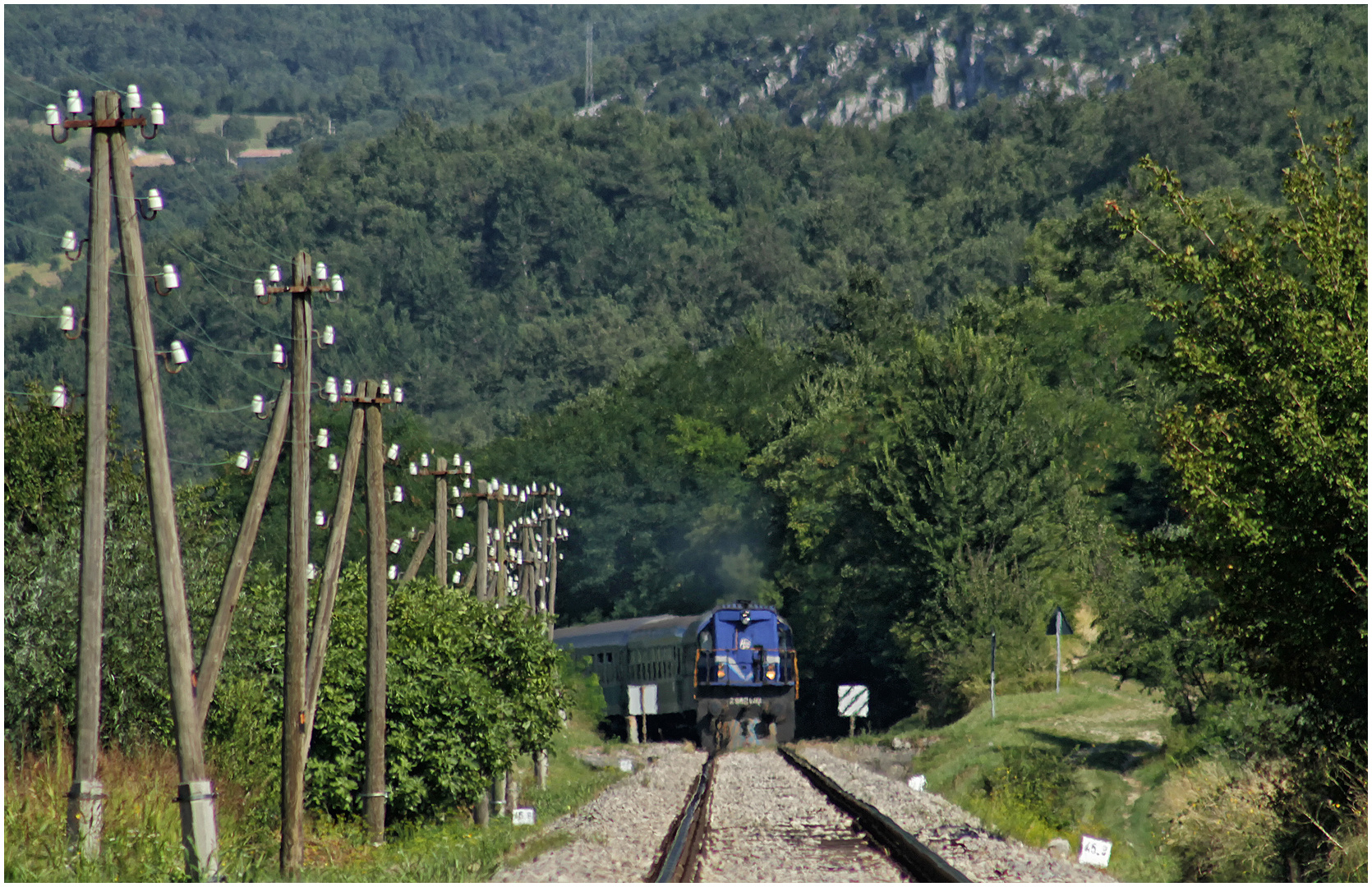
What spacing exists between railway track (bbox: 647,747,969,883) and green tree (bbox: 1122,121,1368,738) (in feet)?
14.9

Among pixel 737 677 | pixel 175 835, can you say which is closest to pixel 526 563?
A: pixel 737 677

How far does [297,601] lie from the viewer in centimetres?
2142

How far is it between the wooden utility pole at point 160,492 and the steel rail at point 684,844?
502 cm

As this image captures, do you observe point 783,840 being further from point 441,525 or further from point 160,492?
point 441,525

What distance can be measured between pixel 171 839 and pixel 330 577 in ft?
23.8

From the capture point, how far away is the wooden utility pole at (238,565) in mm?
19359

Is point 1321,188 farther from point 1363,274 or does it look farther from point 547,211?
point 547,211

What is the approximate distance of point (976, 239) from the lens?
172875mm

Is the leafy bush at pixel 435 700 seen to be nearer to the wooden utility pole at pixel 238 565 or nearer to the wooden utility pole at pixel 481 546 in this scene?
the wooden utility pole at pixel 238 565

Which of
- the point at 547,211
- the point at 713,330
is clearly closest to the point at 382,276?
the point at 547,211

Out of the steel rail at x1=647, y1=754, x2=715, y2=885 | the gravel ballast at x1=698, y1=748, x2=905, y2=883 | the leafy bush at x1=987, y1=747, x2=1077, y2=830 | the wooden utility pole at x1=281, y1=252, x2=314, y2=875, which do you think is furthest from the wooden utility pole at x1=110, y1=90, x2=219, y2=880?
the leafy bush at x1=987, y1=747, x2=1077, y2=830

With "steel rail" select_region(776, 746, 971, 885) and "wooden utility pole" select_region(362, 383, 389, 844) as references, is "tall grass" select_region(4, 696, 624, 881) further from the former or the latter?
"steel rail" select_region(776, 746, 971, 885)

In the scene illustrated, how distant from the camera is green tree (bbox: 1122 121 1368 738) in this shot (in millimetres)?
15906

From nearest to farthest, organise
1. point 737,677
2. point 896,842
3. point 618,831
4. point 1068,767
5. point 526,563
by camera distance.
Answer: point 896,842
point 618,831
point 1068,767
point 737,677
point 526,563
